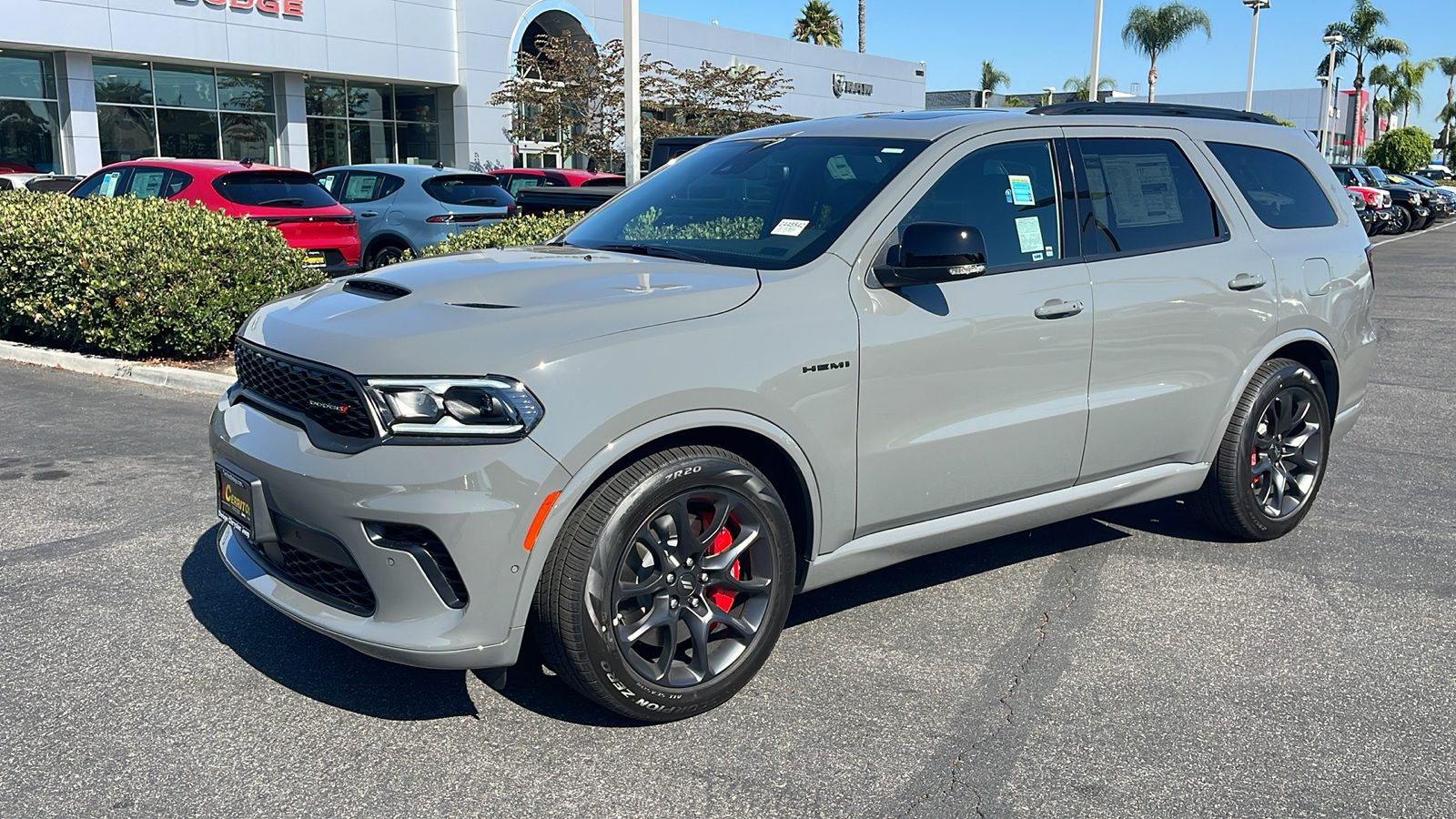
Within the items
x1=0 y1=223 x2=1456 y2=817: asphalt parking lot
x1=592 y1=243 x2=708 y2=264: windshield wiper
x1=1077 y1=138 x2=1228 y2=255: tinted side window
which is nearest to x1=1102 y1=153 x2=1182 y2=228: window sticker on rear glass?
x1=1077 y1=138 x2=1228 y2=255: tinted side window

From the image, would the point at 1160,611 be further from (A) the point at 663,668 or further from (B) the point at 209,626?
(B) the point at 209,626

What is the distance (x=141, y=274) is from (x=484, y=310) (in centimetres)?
700

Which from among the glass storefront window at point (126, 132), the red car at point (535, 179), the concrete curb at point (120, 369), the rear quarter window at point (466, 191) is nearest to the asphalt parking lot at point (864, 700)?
the concrete curb at point (120, 369)

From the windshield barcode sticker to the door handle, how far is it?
877mm

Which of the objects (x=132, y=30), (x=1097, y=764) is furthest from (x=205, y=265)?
(x=132, y=30)

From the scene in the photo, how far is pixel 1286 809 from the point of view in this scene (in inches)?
123

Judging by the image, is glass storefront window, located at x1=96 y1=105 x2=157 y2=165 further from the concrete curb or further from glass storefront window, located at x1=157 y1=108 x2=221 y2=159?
the concrete curb

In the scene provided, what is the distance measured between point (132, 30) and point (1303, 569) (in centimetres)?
2859

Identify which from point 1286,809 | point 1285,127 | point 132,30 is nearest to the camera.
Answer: point 1286,809

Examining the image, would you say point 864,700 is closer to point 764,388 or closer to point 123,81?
point 764,388

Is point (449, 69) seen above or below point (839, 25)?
below

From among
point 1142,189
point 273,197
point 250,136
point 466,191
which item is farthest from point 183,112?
point 1142,189

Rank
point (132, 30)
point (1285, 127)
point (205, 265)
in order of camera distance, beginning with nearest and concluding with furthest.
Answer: point (1285, 127) → point (205, 265) → point (132, 30)

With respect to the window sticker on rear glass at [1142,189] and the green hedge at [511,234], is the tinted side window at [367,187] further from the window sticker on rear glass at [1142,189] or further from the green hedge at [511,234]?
the window sticker on rear glass at [1142,189]
